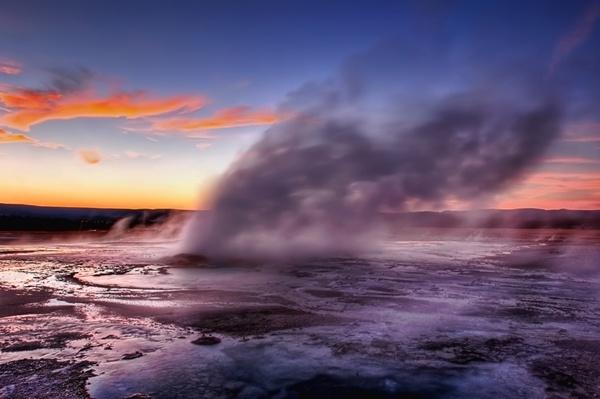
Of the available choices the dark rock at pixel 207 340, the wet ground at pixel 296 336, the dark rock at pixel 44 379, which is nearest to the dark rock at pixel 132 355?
the wet ground at pixel 296 336

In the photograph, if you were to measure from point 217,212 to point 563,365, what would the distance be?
17250 mm


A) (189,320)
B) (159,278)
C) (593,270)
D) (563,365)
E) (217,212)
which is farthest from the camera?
(217,212)

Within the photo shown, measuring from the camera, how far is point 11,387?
16.9 ft

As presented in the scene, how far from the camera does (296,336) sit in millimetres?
7465

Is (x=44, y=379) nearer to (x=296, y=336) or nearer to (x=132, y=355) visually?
(x=132, y=355)

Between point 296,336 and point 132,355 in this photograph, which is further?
point 296,336

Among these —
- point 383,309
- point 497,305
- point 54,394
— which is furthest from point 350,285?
point 54,394

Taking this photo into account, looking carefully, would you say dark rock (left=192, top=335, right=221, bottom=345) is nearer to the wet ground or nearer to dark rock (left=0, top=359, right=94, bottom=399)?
the wet ground

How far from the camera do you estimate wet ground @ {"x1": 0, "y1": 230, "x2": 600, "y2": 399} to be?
17.6 ft

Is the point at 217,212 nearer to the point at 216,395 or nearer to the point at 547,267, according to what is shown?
the point at 547,267

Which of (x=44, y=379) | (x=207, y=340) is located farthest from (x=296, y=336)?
(x=44, y=379)

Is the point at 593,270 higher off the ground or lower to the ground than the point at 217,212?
lower

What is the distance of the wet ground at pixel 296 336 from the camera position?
538 centimetres

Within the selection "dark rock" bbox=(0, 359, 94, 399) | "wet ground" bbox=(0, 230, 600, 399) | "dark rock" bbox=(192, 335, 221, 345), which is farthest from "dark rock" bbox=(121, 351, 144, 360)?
"dark rock" bbox=(192, 335, 221, 345)
